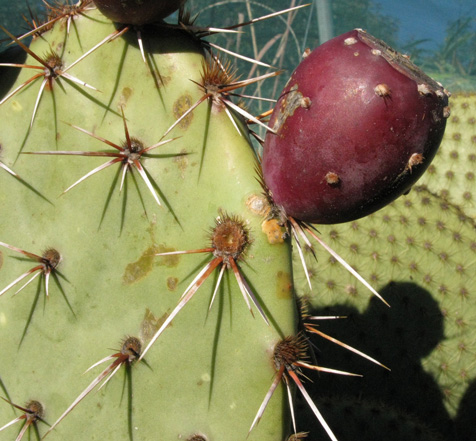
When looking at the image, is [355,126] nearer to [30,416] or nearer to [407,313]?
[30,416]

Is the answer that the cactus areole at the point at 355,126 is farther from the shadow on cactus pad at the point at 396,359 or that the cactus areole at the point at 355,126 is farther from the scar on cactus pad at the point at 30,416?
the shadow on cactus pad at the point at 396,359

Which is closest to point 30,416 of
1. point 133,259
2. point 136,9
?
point 133,259

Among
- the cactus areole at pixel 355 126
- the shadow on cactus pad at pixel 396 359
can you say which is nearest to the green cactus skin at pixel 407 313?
the shadow on cactus pad at pixel 396 359

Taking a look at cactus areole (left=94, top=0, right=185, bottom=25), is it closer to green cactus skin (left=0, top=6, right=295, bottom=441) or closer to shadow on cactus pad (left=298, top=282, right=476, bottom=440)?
green cactus skin (left=0, top=6, right=295, bottom=441)

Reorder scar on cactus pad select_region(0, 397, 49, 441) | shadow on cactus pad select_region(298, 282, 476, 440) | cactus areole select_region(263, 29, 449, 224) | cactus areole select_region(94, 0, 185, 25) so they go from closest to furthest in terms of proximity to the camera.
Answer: cactus areole select_region(263, 29, 449, 224) < cactus areole select_region(94, 0, 185, 25) < scar on cactus pad select_region(0, 397, 49, 441) < shadow on cactus pad select_region(298, 282, 476, 440)

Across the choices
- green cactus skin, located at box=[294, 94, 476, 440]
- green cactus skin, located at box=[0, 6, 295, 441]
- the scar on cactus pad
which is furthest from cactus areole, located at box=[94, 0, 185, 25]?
green cactus skin, located at box=[294, 94, 476, 440]
